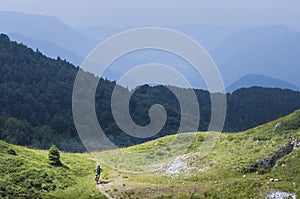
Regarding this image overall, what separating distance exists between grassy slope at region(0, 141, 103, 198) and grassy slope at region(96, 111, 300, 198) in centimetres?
272

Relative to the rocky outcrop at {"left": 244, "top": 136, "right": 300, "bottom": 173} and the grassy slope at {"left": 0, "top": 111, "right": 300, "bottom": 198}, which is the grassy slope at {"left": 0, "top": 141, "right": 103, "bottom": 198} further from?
the rocky outcrop at {"left": 244, "top": 136, "right": 300, "bottom": 173}

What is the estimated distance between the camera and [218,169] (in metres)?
41.4

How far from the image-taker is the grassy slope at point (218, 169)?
3494cm

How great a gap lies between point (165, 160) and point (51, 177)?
45.8 feet

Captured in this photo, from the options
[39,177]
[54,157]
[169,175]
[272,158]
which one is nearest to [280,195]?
[272,158]

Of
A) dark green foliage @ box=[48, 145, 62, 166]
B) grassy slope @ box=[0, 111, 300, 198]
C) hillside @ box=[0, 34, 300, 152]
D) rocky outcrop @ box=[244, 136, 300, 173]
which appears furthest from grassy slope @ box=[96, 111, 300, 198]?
hillside @ box=[0, 34, 300, 152]

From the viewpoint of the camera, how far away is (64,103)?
484 ft

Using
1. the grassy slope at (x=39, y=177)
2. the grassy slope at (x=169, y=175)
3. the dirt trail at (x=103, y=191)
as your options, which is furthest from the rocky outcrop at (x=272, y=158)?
the grassy slope at (x=39, y=177)

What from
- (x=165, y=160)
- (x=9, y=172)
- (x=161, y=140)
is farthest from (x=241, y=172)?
(x=9, y=172)

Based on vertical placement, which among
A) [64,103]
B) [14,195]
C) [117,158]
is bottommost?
[14,195]

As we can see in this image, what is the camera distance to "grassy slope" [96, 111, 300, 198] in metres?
34.9

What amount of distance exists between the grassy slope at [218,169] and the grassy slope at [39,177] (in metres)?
2.72

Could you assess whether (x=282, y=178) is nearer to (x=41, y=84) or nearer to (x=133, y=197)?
(x=133, y=197)

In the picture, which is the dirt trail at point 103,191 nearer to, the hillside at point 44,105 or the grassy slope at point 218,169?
the grassy slope at point 218,169
